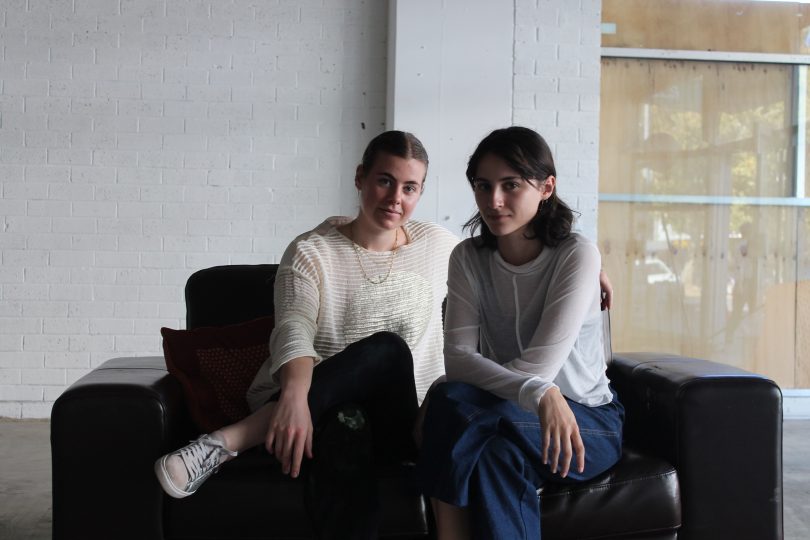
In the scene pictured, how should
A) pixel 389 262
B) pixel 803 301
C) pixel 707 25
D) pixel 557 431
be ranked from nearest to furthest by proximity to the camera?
pixel 557 431 → pixel 389 262 → pixel 707 25 → pixel 803 301

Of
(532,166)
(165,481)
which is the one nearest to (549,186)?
(532,166)

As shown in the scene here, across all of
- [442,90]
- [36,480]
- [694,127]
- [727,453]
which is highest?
[442,90]

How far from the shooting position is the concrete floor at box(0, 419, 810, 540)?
2.78m

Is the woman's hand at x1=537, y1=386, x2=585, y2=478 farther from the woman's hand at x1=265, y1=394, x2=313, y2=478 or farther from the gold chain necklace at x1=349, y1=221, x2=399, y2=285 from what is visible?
the gold chain necklace at x1=349, y1=221, x2=399, y2=285

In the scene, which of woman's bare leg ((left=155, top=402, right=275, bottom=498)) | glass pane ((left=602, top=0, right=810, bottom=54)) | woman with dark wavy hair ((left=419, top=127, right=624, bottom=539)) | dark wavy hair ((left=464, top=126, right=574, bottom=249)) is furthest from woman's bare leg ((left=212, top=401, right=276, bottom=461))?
glass pane ((left=602, top=0, right=810, bottom=54))

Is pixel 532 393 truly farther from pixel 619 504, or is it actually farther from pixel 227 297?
pixel 227 297

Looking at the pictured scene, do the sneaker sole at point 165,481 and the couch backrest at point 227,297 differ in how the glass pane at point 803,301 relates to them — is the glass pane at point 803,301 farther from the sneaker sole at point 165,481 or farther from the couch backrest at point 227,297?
the sneaker sole at point 165,481

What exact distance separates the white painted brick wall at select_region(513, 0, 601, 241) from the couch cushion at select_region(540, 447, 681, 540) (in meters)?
2.75

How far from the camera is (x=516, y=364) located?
193cm

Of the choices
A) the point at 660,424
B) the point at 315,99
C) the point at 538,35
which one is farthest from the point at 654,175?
the point at 660,424

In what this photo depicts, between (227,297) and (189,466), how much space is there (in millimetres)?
760

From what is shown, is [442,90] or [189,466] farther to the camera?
[442,90]

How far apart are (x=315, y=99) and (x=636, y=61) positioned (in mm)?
1797

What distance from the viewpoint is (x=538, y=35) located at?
15.0 feet
